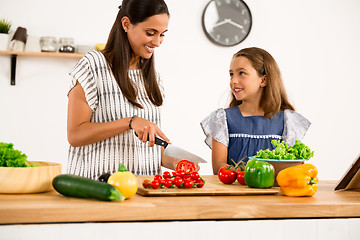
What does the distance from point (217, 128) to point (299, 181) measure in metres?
0.93

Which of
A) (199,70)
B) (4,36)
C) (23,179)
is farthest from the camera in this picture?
(199,70)

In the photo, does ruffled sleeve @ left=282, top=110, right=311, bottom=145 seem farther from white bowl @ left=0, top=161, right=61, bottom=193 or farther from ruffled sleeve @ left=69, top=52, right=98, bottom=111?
white bowl @ left=0, top=161, right=61, bottom=193

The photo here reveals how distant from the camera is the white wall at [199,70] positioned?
12.4 ft

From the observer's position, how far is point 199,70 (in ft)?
13.4

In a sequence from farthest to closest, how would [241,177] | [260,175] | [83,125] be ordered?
[83,125] → [241,177] → [260,175]

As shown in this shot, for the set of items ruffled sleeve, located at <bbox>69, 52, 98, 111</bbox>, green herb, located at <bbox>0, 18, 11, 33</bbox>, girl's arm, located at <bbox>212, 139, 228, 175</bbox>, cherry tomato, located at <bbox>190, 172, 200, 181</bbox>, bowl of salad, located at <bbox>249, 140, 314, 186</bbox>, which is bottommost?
girl's arm, located at <bbox>212, 139, 228, 175</bbox>

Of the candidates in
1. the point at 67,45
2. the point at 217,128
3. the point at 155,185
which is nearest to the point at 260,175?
the point at 155,185

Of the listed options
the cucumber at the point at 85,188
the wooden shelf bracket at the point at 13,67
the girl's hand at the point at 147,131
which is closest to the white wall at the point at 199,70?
the wooden shelf bracket at the point at 13,67

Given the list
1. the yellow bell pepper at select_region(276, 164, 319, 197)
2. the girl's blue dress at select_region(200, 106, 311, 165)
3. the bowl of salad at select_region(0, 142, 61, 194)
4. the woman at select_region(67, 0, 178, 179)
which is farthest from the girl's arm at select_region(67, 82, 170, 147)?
the girl's blue dress at select_region(200, 106, 311, 165)

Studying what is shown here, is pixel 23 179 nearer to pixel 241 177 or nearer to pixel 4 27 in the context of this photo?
pixel 241 177

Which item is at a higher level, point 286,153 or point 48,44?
point 48,44

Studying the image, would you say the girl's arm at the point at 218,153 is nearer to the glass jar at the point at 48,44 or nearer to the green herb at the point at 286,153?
the green herb at the point at 286,153

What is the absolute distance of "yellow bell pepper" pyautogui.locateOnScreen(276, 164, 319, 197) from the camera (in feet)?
4.78

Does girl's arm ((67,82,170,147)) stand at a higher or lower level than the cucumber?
higher
